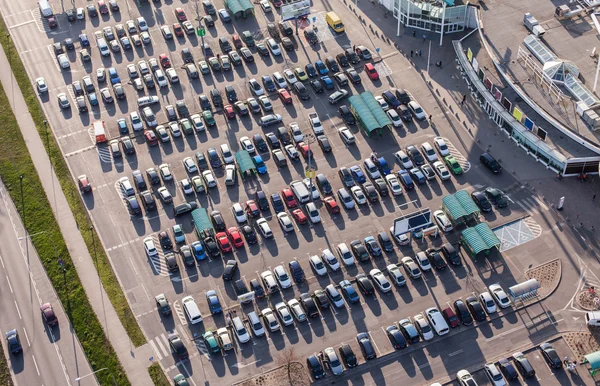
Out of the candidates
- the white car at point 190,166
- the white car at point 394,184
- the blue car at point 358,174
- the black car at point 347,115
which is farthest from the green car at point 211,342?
the black car at point 347,115

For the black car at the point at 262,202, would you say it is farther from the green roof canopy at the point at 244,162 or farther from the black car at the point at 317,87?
the black car at the point at 317,87

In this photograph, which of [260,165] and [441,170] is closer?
[441,170]

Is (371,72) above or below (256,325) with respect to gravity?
above

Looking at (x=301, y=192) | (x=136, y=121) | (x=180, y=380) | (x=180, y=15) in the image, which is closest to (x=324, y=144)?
(x=301, y=192)

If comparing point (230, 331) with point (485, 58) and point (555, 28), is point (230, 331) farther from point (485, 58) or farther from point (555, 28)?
point (555, 28)

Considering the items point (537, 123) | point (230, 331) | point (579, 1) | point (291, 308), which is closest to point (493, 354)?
point (291, 308)

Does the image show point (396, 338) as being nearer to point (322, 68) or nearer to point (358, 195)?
point (358, 195)

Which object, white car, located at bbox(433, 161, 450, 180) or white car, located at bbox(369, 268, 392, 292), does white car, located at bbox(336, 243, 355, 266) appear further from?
white car, located at bbox(433, 161, 450, 180)
